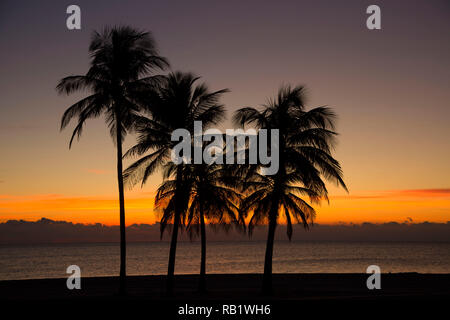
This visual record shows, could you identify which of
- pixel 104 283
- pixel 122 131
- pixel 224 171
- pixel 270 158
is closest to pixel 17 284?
pixel 104 283

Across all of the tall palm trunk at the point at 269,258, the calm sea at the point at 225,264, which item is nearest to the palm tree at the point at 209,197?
the tall palm trunk at the point at 269,258

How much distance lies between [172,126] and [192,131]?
111cm

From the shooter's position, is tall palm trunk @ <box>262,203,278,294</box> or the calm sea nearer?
tall palm trunk @ <box>262,203,278,294</box>

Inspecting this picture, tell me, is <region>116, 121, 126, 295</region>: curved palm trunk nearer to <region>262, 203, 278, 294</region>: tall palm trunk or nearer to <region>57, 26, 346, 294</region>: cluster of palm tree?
<region>57, 26, 346, 294</region>: cluster of palm tree

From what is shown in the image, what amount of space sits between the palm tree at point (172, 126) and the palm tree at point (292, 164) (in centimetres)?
212

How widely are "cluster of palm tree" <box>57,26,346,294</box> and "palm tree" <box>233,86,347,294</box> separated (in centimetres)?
5

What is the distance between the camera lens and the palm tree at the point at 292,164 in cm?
2283

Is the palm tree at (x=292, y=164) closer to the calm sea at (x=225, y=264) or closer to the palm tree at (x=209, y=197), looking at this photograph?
the palm tree at (x=209, y=197)

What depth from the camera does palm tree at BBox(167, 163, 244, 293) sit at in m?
24.2

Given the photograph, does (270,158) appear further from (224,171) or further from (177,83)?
(177,83)

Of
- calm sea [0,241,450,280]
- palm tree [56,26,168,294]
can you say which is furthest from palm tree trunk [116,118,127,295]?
calm sea [0,241,450,280]

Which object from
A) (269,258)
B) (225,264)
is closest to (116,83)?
(269,258)

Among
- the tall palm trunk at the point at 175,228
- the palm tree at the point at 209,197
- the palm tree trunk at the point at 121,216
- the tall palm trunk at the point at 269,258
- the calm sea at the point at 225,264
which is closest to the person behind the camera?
the palm tree trunk at the point at 121,216

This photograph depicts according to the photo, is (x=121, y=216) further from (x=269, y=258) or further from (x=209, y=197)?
(x=269, y=258)
